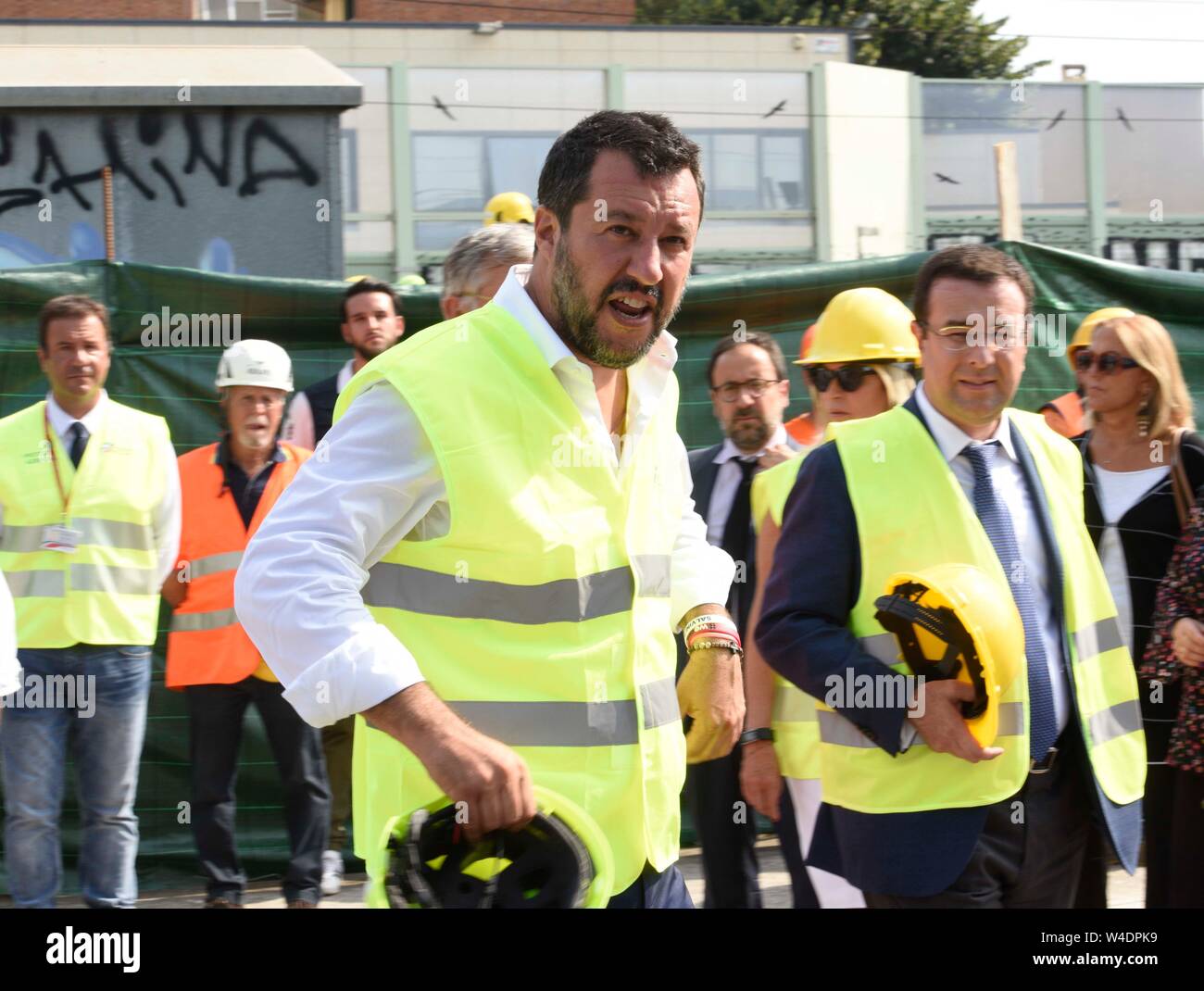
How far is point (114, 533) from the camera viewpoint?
6.04 m

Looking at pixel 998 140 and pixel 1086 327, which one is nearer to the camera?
pixel 1086 327

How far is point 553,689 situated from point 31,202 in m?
8.65

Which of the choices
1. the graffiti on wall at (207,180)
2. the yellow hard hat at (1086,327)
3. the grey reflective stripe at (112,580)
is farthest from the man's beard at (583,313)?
the graffiti on wall at (207,180)

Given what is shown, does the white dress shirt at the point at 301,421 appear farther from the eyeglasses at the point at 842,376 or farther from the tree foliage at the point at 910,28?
the tree foliage at the point at 910,28

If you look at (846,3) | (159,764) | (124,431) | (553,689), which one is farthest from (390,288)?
(846,3)

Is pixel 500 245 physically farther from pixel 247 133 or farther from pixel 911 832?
pixel 247 133

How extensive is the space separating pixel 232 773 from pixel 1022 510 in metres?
3.60

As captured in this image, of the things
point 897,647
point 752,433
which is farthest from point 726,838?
point 897,647

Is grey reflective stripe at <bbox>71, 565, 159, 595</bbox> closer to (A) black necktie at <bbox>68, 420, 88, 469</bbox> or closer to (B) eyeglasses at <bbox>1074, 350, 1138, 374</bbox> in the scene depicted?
(A) black necktie at <bbox>68, 420, 88, 469</bbox>

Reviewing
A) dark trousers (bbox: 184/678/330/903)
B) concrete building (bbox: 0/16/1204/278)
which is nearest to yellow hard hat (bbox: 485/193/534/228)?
dark trousers (bbox: 184/678/330/903)

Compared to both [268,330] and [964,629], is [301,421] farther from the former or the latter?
[964,629]

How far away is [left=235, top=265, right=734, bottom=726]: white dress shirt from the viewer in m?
2.60

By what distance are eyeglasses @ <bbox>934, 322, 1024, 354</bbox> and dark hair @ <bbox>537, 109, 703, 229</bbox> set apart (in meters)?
1.10

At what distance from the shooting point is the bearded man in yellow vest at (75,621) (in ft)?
19.2
